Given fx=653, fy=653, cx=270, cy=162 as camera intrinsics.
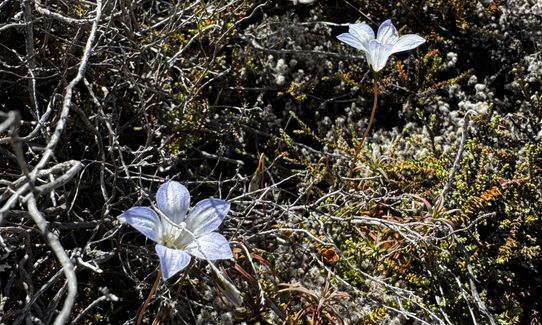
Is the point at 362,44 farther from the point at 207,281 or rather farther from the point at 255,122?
the point at 207,281

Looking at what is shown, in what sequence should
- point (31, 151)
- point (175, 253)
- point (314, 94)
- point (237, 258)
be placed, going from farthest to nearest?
point (314, 94)
point (237, 258)
point (31, 151)
point (175, 253)

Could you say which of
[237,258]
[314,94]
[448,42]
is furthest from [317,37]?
[237,258]

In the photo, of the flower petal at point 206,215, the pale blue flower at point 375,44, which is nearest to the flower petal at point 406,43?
the pale blue flower at point 375,44

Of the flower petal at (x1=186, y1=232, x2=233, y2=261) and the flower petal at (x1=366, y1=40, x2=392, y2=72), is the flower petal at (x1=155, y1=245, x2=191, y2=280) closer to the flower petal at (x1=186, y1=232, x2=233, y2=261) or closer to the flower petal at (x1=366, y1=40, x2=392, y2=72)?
the flower petal at (x1=186, y1=232, x2=233, y2=261)

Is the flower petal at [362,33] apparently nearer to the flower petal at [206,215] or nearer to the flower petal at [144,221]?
the flower petal at [206,215]

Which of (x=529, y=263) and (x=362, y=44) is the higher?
(x=362, y=44)
